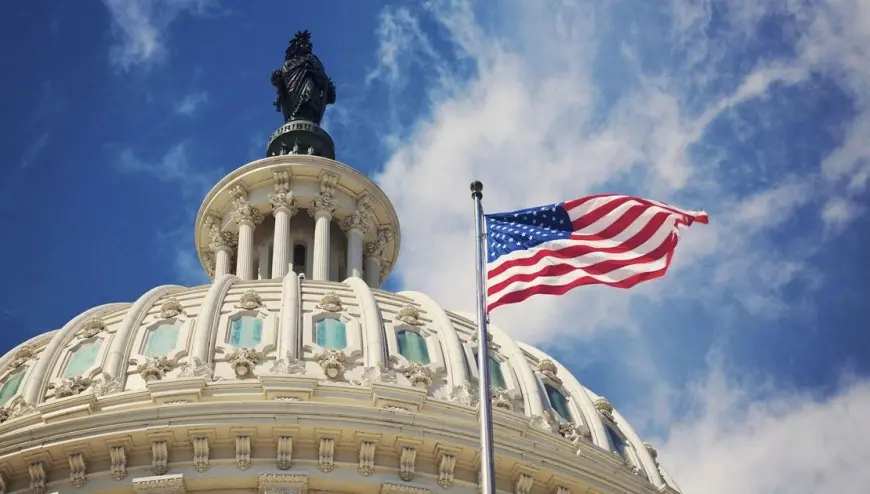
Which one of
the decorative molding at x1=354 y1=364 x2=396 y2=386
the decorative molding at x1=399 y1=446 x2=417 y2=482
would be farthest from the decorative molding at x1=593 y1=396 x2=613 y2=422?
the decorative molding at x1=399 y1=446 x2=417 y2=482

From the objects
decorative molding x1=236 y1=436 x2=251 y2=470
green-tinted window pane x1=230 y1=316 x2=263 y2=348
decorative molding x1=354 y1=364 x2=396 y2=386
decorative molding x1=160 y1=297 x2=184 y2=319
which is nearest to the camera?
decorative molding x1=236 y1=436 x2=251 y2=470

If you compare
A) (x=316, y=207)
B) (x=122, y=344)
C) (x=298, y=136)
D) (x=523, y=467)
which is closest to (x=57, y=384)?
(x=122, y=344)

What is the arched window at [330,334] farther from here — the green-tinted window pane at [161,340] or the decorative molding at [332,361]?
the green-tinted window pane at [161,340]

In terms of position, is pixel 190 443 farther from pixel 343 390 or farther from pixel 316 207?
pixel 316 207

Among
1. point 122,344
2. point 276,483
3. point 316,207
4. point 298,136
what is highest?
point 298,136

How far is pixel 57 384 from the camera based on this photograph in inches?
1959

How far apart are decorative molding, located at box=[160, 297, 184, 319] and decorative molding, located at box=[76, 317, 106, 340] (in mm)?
2059

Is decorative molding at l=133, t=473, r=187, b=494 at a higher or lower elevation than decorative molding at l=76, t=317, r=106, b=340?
lower

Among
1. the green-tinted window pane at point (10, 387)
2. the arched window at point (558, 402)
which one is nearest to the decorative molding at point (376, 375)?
the arched window at point (558, 402)

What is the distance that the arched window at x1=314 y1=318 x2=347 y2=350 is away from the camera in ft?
166

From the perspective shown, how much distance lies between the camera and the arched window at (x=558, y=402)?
51.9m

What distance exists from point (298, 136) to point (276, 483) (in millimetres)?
29798

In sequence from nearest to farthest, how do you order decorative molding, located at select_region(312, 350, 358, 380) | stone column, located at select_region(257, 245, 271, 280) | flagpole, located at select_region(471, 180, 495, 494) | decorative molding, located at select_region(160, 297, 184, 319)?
flagpole, located at select_region(471, 180, 495, 494) < decorative molding, located at select_region(312, 350, 358, 380) < decorative molding, located at select_region(160, 297, 184, 319) < stone column, located at select_region(257, 245, 271, 280)

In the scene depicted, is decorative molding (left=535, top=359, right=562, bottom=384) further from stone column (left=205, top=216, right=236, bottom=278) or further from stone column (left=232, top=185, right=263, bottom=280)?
stone column (left=205, top=216, right=236, bottom=278)
